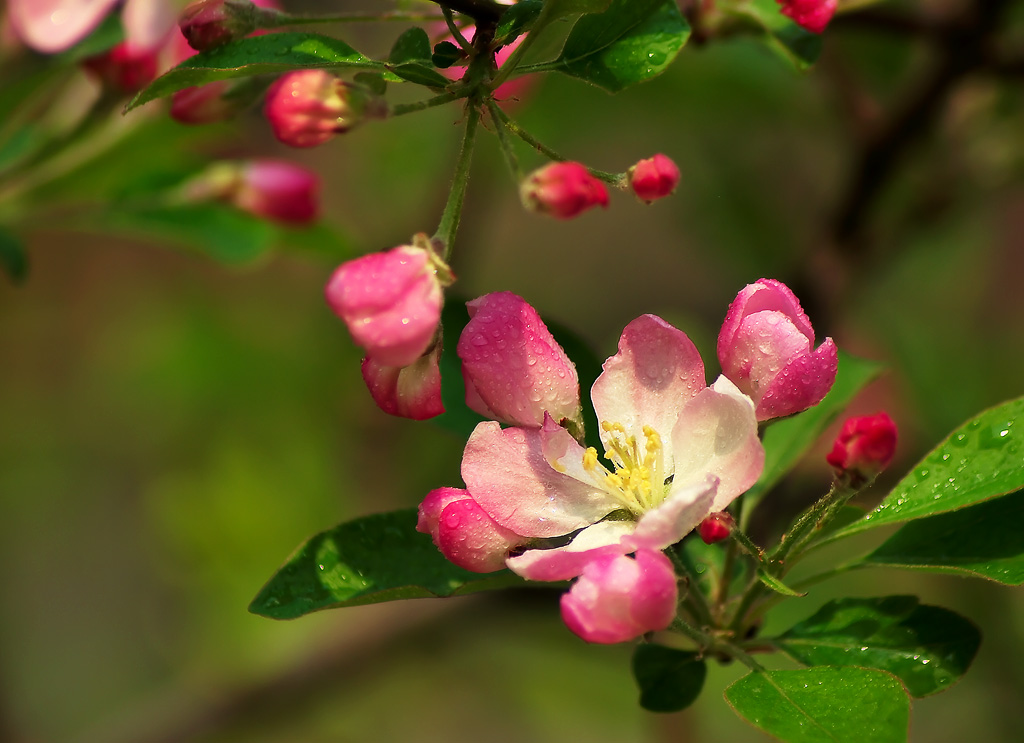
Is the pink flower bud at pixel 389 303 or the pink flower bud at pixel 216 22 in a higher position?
the pink flower bud at pixel 216 22

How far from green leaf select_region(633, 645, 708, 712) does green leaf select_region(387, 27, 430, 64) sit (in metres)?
0.45

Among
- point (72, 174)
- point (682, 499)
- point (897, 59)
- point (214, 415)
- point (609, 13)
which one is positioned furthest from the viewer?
point (214, 415)

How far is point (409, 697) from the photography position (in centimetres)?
320

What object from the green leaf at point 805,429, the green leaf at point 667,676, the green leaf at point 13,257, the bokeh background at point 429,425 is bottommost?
the bokeh background at point 429,425

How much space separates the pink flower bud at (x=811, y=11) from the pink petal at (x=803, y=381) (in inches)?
10.6

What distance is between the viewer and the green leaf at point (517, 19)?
0.61 metres

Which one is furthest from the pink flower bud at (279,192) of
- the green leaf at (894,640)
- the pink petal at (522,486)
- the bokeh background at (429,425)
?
the green leaf at (894,640)

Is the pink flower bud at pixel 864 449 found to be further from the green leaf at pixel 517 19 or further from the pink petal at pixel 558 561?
the green leaf at pixel 517 19

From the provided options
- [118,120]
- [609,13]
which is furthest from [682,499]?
[118,120]

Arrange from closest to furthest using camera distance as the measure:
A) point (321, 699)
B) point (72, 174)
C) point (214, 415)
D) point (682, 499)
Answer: point (682, 499) < point (72, 174) < point (321, 699) < point (214, 415)

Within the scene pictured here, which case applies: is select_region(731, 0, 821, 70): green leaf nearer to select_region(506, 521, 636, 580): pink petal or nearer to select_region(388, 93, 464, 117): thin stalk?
select_region(388, 93, 464, 117): thin stalk

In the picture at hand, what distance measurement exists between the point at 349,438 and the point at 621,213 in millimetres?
1806

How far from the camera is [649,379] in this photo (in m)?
0.70

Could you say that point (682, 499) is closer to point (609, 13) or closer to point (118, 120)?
point (609, 13)
